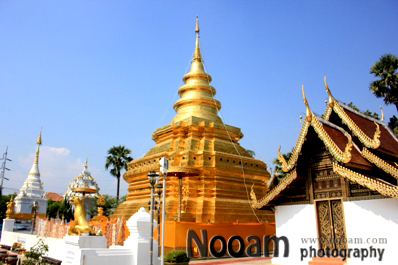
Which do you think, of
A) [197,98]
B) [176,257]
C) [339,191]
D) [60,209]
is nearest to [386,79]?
[197,98]

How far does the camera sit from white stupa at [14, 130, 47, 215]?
1889 inches

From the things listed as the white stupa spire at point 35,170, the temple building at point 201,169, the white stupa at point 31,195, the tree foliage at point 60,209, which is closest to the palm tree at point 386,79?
the temple building at point 201,169

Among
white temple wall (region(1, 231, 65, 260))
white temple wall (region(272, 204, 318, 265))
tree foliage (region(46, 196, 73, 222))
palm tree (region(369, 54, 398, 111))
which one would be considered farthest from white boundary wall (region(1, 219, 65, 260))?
tree foliage (region(46, 196, 73, 222))

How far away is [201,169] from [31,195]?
40.3 metres

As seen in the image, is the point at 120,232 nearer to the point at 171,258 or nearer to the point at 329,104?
the point at 171,258

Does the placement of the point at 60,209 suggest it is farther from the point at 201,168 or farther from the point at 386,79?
the point at 386,79

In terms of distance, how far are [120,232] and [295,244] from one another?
24.6 feet

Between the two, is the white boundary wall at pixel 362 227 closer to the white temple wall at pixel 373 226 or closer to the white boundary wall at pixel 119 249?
the white temple wall at pixel 373 226

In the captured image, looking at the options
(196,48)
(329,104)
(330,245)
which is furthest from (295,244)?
(196,48)

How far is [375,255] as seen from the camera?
8.88m

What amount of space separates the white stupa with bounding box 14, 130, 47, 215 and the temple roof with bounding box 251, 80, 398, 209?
151 ft

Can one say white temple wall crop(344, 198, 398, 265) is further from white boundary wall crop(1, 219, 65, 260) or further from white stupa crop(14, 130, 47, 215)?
white stupa crop(14, 130, 47, 215)

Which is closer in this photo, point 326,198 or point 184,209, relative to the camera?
point 326,198

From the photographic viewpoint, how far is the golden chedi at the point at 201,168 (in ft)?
59.8
